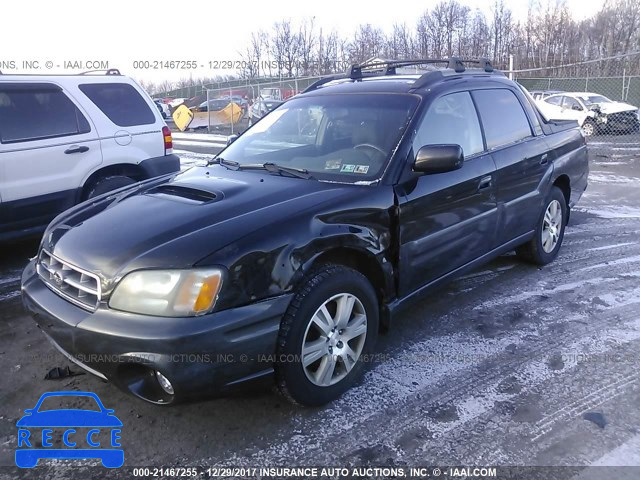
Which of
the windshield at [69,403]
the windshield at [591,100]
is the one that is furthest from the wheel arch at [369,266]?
the windshield at [591,100]

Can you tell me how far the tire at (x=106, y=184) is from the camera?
18.5 ft

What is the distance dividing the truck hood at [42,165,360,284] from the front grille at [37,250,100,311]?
0.05m

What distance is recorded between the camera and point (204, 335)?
236 centimetres

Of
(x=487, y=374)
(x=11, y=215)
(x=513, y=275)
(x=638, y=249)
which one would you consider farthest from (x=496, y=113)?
(x=11, y=215)

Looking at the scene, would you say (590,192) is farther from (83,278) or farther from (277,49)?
(277,49)

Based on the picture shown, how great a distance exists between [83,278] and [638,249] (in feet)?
17.6

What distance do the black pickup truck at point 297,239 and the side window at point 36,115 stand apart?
7.56 feet

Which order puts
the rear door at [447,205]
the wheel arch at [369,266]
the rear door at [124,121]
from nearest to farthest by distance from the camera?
the wheel arch at [369,266] → the rear door at [447,205] → the rear door at [124,121]

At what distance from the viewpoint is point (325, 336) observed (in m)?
2.84

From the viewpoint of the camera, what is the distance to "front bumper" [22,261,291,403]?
92.5 inches

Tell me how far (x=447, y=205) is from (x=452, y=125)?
64 centimetres

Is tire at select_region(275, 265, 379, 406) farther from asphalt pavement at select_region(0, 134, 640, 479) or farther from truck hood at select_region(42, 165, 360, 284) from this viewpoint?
truck hood at select_region(42, 165, 360, 284)

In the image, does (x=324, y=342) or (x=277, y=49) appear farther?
(x=277, y=49)

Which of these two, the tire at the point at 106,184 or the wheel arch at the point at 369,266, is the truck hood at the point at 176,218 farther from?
the tire at the point at 106,184
